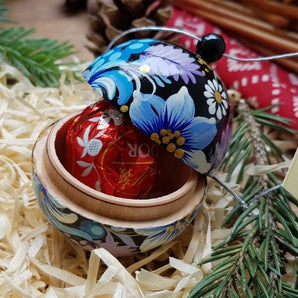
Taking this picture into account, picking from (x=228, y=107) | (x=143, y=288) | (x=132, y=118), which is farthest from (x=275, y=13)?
(x=143, y=288)

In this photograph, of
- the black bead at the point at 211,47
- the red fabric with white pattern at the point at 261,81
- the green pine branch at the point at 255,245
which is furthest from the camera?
the red fabric with white pattern at the point at 261,81

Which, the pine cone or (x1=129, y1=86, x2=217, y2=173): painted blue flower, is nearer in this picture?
(x1=129, y1=86, x2=217, y2=173): painted blue flower

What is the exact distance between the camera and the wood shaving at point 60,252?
51cm

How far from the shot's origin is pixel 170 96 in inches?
20.5

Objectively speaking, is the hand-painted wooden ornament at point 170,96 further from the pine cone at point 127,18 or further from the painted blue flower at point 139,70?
the pine cone at point 127,18

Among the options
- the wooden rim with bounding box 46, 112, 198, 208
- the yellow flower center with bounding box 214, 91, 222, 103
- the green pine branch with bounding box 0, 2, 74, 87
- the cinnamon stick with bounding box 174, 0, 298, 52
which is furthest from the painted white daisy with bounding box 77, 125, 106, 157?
the cinnamon stick with bounding box 174, 0, 298, 52

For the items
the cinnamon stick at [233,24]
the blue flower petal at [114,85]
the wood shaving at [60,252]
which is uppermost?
the blue flower petal at [114,85]

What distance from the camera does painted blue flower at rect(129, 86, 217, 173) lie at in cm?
51

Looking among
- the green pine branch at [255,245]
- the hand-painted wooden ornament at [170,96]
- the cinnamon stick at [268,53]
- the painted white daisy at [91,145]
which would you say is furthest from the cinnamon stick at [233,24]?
the painted white daisy at [91,145]

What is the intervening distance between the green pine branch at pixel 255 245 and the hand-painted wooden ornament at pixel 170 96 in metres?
0.09

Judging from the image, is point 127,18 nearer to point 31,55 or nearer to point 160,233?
point 31,55

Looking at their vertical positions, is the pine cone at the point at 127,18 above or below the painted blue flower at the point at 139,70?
below

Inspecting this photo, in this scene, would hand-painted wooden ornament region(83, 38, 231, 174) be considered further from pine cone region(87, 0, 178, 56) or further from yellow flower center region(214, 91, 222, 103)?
pine cone region(87, 0, 178, 56)

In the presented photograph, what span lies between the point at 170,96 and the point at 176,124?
0.03 metres
